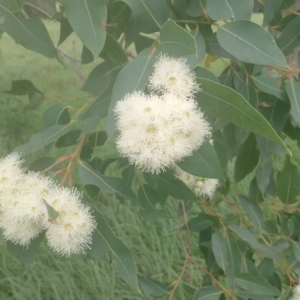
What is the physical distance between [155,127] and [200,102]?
0.14 m

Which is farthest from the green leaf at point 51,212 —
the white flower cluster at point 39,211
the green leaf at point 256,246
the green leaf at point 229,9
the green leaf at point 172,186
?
the green leaf at point 256,246

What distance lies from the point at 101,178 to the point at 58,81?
4227mm

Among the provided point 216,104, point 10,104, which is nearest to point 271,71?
point 216,104

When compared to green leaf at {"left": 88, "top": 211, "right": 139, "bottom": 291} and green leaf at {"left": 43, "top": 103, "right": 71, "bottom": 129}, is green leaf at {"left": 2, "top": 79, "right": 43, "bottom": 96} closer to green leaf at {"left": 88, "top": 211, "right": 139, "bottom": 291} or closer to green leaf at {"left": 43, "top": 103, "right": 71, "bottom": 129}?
green leaf at {"left": 43, "top": 103, "right": 71, "bottom": 129}

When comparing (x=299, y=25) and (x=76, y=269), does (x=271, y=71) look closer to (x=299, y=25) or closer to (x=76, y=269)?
(x=299, y=25)

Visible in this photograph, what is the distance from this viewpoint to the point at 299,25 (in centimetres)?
119

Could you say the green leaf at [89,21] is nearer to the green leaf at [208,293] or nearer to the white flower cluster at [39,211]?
the white flower cluster at [39,211]

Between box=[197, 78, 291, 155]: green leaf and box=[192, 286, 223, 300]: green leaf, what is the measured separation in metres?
0.60

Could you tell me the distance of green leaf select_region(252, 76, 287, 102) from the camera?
109 centimetres

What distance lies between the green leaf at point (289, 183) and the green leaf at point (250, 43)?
56 cm

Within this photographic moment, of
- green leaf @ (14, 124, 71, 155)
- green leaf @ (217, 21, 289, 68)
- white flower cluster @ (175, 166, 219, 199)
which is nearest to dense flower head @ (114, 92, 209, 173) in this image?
green leaf @ (217, 21, 289, 68)

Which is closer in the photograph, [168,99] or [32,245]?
[168,99]

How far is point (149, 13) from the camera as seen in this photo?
100cm

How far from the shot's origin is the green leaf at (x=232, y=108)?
81 cm
